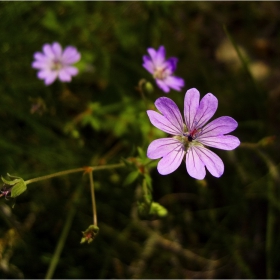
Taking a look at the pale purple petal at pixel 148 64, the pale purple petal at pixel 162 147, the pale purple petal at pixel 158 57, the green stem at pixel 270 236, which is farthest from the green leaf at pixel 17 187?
the green stem at pixel 270 236

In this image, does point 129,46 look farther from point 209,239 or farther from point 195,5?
point 209,239

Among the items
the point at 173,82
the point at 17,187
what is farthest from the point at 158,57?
the point at 17,187

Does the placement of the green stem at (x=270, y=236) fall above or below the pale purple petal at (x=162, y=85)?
below

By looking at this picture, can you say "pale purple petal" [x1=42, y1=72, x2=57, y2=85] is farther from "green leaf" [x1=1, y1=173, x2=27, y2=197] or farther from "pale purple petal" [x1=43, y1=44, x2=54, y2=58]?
"green leaf" [x1=1, y1=173, x2=27, y2=197]

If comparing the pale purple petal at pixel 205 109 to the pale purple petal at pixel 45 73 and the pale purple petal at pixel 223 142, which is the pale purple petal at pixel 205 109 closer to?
the pale purple petal at pixel 223 142

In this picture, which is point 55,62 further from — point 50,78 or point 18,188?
point 18,188

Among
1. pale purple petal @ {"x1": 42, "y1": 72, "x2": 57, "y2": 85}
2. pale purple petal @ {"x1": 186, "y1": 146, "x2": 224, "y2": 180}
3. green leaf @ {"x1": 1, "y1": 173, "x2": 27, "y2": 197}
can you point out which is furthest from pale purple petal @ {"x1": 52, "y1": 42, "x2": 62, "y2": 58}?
pale purple petal @ {"x1": 186, "y1": 146, "x2": 224, "y2": 180}
